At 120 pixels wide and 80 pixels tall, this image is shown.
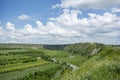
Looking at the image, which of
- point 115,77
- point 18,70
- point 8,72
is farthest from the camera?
point 18,70

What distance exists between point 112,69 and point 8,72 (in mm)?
127184

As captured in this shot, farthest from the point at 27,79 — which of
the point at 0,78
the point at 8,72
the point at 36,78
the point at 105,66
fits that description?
the point at 105,66

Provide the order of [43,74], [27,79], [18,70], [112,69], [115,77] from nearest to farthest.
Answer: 1. [115,77]
2. [112,69]
3. [27,79]
4. [43,74]
5. [18,70]

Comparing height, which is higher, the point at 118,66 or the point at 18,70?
the point at 118,66

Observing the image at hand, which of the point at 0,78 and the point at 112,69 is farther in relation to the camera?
the point at 0,78

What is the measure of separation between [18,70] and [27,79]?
38.9 metres

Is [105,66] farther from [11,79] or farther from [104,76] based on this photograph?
[11,79]

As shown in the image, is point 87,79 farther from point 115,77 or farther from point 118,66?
point 118,66

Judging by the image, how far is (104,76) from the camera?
2172cm

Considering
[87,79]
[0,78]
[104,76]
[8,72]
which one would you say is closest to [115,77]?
[104,76]

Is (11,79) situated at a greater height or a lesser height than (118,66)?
lesser

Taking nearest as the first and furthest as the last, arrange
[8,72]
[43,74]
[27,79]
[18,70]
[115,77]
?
[115,77] < [27,79] < [43,74] < [8,72] < [18,70]

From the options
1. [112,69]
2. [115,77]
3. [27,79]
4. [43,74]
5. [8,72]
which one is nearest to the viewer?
[115,77]

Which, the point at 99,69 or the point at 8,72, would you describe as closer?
the point at 99,69
